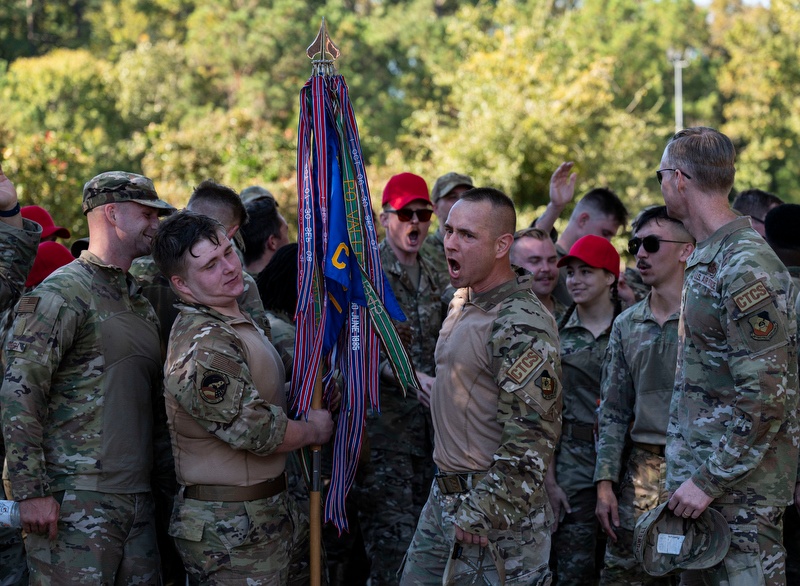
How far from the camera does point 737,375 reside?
3.65 meters

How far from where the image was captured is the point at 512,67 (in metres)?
26.5

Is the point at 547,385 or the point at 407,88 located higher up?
the point at 407,88

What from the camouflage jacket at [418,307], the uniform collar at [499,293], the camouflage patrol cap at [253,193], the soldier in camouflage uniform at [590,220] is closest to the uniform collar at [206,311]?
the uniform collar at [499,293]

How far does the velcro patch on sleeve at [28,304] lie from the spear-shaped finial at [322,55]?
1.74 m

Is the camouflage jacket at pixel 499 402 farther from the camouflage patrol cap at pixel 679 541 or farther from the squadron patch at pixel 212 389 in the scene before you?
the squadron patch at pixel 212 389

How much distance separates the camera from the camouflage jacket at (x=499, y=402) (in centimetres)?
373

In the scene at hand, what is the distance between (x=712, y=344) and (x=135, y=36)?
46463 millimetres

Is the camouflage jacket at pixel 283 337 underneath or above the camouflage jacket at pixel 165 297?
underneath

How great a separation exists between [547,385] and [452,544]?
82 centimetres

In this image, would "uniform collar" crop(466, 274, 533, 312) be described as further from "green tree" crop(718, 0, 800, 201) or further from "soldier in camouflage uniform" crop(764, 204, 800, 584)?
"green tree" crop(718, 0, 800, 201)

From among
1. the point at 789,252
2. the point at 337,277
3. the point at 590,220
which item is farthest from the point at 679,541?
the point at 590,220

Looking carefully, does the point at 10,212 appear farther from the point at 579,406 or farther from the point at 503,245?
the point at 579,406

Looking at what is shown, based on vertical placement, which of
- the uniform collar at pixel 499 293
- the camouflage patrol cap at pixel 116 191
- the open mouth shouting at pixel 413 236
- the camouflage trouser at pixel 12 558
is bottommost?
the camouflage trouser at pixel 12 558

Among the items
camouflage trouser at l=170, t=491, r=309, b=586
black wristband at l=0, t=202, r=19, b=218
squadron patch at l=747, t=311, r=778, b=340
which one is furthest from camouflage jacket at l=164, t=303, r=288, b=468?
squadron patch at l=747, t=311, r=778, b=340
